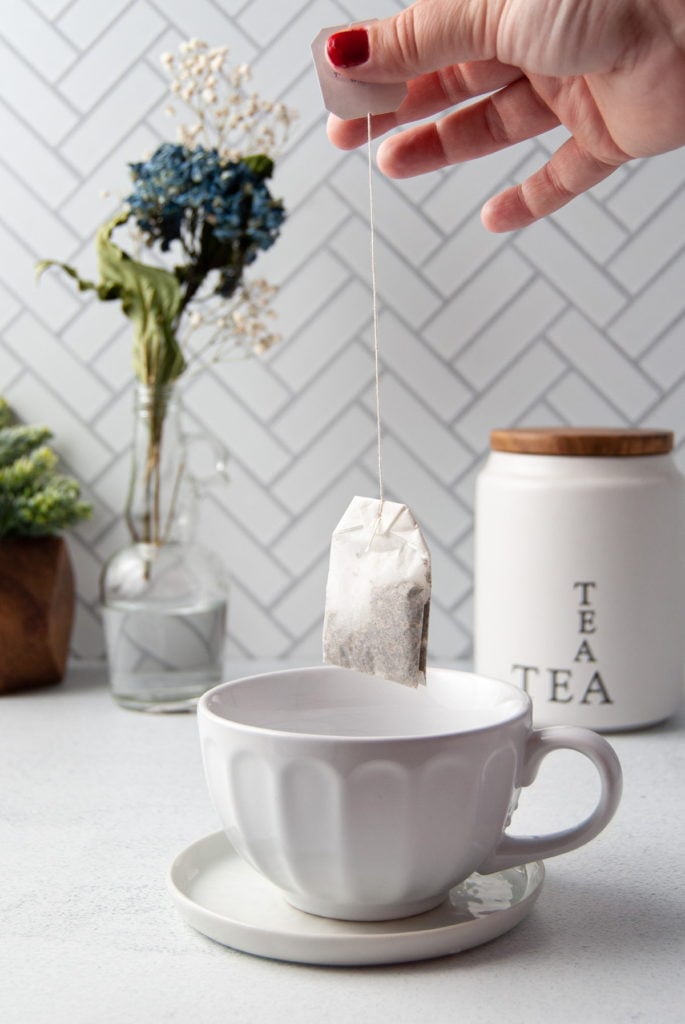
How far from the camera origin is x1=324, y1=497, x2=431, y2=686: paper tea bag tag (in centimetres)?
64

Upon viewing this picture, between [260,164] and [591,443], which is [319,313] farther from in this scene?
[591,443]

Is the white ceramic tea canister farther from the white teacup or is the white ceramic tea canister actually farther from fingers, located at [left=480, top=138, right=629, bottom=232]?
the white teacup

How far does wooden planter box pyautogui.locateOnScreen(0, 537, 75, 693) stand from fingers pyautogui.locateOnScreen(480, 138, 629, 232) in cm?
63

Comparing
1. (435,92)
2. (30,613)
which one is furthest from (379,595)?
(30,613)

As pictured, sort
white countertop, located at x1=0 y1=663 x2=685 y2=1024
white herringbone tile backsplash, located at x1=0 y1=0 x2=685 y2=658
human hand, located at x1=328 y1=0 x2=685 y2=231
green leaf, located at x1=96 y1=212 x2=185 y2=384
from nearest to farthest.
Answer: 1. white countertop, located at x1=0 y1=663 x2=685 y2=1024
2. human hand, located at x1=328 y1=0 x2=685 y2=231
3. green leaf, located at x1=96 y1=212 x2=185 y2=384
4. white herringbone tile backsplash, located at x1=0 y1=0 x2=685 y2=658

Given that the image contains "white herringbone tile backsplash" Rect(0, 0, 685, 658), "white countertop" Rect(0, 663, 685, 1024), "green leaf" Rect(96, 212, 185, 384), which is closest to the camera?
"white countertop" Rect(0, 663, 685, 1024)

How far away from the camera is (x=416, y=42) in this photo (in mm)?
703

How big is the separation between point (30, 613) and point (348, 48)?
2.54 ft

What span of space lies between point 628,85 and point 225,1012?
2.02 feet

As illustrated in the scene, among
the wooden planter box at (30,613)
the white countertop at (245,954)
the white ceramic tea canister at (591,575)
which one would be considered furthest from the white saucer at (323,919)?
the wooden planter box at (30,613)

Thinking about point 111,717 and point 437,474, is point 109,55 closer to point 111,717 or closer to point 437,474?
point 437,474

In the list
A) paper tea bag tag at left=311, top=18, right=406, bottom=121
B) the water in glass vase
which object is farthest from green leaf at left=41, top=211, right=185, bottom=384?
paper tea bag tag at left=311, top=18, right=406, bottom=121

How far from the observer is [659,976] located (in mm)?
613

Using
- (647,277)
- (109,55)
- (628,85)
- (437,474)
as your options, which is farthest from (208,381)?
(628,85)
